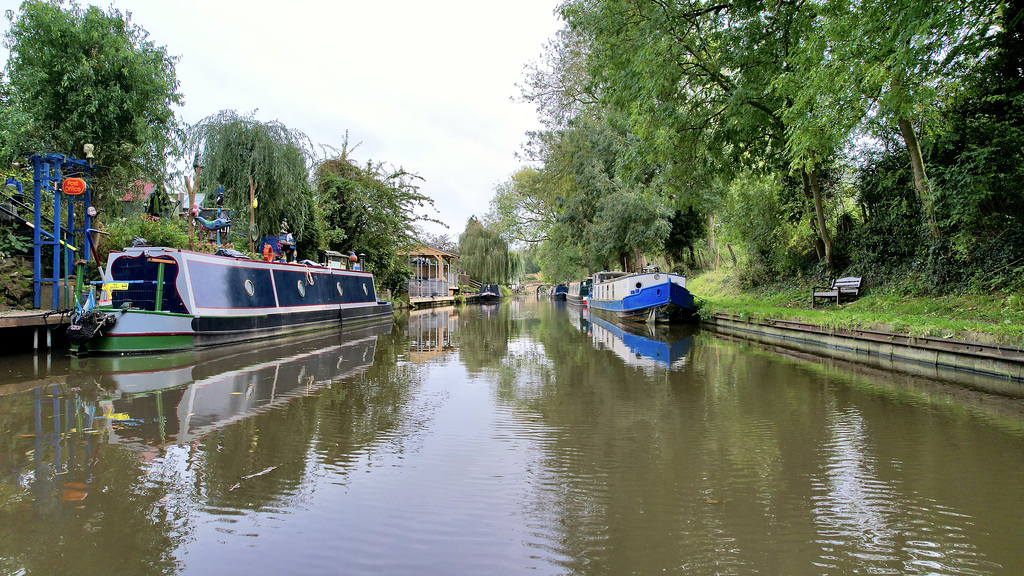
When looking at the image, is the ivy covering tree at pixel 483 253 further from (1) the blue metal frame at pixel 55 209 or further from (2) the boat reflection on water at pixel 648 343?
(1) the blue metal frame at pixel 55 209

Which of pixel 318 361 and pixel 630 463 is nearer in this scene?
pixel 630 463

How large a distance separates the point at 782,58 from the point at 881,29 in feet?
10.1

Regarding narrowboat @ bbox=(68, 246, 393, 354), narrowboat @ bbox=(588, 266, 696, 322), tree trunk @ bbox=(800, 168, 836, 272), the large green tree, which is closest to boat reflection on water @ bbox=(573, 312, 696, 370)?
narrowboat @ bbox=(588, 266, 696, 322)

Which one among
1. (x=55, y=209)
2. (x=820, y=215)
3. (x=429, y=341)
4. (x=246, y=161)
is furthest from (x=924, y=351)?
(x=246, y=161)

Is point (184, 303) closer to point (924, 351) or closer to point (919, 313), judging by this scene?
point (924, 351)

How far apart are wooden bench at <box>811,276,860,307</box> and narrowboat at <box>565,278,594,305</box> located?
17.9 metres

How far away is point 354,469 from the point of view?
3629 mm

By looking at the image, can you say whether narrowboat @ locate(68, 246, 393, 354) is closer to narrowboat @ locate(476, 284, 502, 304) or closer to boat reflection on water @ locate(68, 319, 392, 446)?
boat reflection on water @ locate(68, 319, 392, 446)

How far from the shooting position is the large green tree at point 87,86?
Answer: 1099 centimetres

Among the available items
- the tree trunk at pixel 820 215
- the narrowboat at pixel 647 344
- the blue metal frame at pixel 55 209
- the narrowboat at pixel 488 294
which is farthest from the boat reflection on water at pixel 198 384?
the narrowboat at pixel 488 294

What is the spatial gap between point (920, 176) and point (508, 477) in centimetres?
1144

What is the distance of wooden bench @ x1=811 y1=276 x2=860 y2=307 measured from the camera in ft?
41.4

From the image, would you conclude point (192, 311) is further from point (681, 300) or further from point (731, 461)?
point (681, 300)

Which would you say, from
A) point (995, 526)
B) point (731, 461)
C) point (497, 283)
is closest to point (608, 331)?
point (731, 461)
